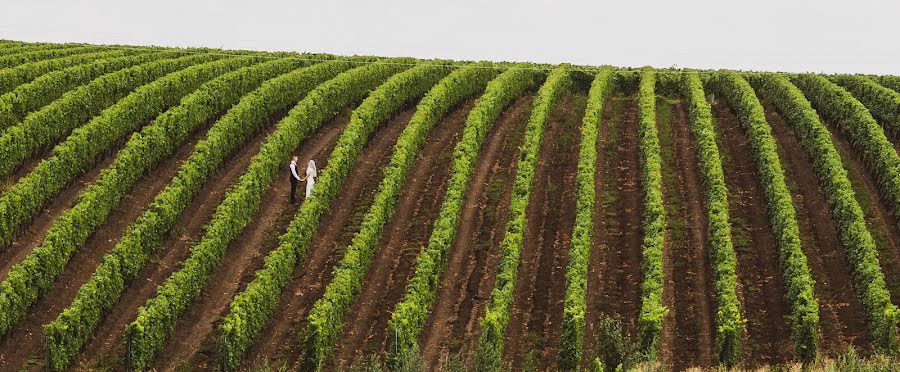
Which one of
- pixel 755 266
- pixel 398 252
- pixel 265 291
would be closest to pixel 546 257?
pixel 398 252

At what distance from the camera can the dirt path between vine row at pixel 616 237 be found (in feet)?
104

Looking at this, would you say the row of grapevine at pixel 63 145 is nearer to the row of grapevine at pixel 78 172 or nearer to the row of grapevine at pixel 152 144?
the row of grapevine at pixel 78 172

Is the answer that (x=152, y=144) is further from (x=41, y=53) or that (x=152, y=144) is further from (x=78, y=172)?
(x=41, y=53)

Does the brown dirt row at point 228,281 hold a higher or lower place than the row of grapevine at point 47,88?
lower

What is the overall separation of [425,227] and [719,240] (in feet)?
29.3

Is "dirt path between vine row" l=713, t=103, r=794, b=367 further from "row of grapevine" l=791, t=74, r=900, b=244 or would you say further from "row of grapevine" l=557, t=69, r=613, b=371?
"row of grapevine" l=557, t=69, r=613, b=371

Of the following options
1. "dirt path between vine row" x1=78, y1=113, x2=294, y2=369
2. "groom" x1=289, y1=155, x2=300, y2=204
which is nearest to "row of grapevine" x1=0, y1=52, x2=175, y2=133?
"dirt path between vine row" x1=78, y1=113, x2=294, y2=369

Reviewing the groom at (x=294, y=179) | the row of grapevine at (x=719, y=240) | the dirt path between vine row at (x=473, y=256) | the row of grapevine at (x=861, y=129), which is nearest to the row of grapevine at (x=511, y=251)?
the dirt path between vine row at (x=473, y=256)

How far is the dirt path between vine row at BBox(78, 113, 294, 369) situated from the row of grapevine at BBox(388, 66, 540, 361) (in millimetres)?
6542

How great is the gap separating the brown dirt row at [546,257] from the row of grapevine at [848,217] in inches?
304

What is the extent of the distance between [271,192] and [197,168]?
8.62 ft

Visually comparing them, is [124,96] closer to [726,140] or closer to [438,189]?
[438,189]

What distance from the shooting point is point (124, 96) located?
47.9 metres

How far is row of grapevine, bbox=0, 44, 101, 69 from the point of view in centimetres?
5153
